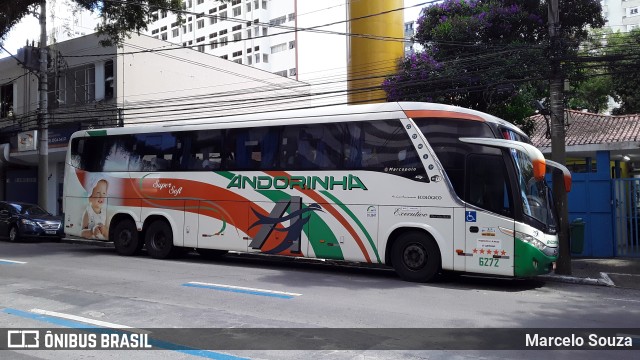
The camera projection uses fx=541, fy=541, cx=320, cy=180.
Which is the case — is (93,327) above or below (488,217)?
below

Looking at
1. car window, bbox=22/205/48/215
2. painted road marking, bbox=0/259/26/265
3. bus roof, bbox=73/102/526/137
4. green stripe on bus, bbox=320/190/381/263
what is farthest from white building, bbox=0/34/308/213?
green stripe on bus, bbox=320/190/381/263

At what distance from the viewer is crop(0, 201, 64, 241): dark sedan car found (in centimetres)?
1950

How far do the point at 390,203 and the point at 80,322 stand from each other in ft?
20.0

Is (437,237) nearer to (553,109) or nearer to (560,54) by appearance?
(553,109)

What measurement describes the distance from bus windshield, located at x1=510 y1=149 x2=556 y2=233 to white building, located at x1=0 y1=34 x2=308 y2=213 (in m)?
13.5

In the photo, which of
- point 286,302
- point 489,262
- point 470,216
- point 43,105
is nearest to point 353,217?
point 470,216

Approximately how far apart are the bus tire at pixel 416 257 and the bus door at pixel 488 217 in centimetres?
65

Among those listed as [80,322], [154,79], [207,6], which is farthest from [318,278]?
[207,6]

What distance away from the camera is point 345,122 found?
37.3 feet

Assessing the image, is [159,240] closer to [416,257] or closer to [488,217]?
[416,257]

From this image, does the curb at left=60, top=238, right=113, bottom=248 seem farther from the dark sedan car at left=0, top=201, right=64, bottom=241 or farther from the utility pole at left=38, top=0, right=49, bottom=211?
the utility pole at left=38, top=0, right=49, bottom=211

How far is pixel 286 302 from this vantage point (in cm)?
819

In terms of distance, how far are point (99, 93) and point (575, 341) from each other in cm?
2392

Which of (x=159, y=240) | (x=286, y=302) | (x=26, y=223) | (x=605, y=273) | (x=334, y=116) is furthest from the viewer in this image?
(x=26, y=223)
